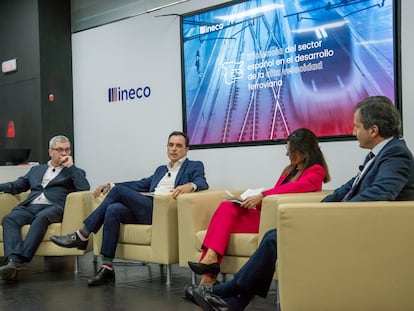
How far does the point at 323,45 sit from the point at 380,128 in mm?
1961

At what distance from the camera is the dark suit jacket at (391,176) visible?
2789 millimetres

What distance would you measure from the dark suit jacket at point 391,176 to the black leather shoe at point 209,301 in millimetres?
863

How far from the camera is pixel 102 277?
14.8 ft

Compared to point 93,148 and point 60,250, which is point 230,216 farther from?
point 93,148

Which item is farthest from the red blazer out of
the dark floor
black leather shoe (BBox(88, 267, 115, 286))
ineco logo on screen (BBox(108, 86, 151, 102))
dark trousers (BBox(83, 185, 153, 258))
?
ineco logo on screen (BBox(108, 86, 151, 102))

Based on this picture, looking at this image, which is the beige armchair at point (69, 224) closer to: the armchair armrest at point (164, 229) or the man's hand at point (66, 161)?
the man's hand at point (66, 161)

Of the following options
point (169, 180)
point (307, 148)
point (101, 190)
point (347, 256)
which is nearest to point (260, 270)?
point (347, 256)

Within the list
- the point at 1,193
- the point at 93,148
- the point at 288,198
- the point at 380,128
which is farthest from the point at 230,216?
the point at 93,148

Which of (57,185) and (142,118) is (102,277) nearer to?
(57,185)

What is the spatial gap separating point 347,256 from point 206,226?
1839 millimetres

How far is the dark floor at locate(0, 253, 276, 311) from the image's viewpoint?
3.80m

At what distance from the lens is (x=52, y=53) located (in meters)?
6.96

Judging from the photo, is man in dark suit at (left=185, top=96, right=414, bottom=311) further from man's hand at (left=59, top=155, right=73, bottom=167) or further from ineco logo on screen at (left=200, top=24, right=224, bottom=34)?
ineco logo on screen at (left=200, top=24, right=224, bottom=34)

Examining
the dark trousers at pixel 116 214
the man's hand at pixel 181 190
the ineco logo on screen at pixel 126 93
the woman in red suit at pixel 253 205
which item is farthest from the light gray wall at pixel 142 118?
the dark trousers at pixel 116 214
